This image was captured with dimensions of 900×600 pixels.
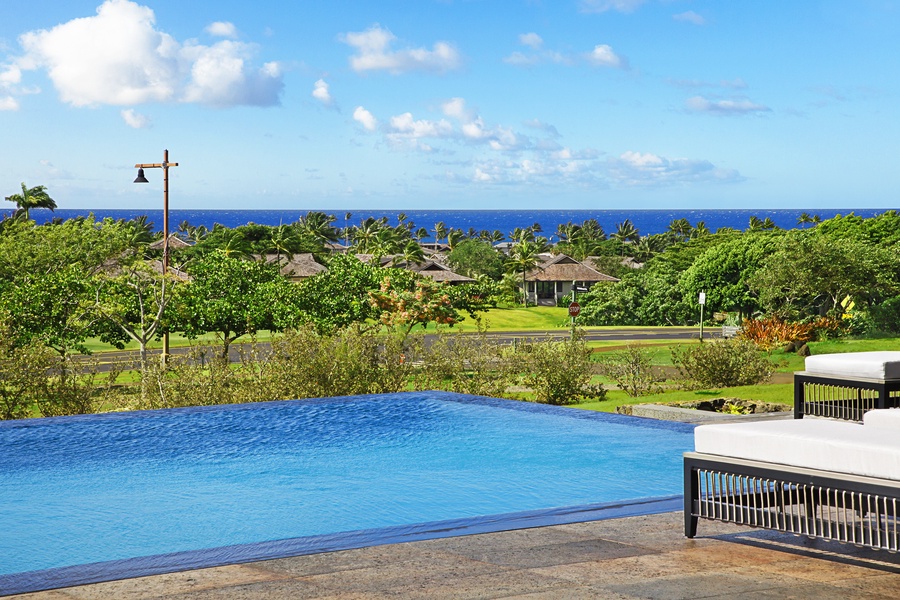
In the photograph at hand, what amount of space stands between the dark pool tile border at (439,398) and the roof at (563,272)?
69036mm

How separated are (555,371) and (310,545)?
9880 mm

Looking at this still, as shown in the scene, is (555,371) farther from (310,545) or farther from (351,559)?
(351,559)

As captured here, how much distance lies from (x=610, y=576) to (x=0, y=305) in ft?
66.3

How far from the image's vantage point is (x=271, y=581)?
4738 mm

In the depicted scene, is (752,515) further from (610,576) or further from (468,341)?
(468,341)

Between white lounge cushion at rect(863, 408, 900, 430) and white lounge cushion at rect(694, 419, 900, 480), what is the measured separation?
0.50m

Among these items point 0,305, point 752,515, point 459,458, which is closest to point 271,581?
point 752,515

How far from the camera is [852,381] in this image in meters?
6.98

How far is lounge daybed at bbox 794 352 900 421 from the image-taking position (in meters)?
6.82

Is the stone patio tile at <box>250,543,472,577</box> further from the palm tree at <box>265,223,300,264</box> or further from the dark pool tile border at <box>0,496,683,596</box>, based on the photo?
the palm tree at <box>265,223,300,264</box>

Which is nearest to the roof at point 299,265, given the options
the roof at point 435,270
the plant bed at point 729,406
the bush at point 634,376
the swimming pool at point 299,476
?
the roof at point 435,270

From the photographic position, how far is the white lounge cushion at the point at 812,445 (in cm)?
452

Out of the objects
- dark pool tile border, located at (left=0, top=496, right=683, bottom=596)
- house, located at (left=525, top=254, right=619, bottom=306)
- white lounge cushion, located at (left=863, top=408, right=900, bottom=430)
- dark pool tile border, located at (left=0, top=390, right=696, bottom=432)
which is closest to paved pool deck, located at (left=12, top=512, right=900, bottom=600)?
dark pool tile border, located at (left=0, top=496, right=683, bottom=596)

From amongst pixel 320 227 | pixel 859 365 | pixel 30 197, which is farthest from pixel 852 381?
pixel 320 227
